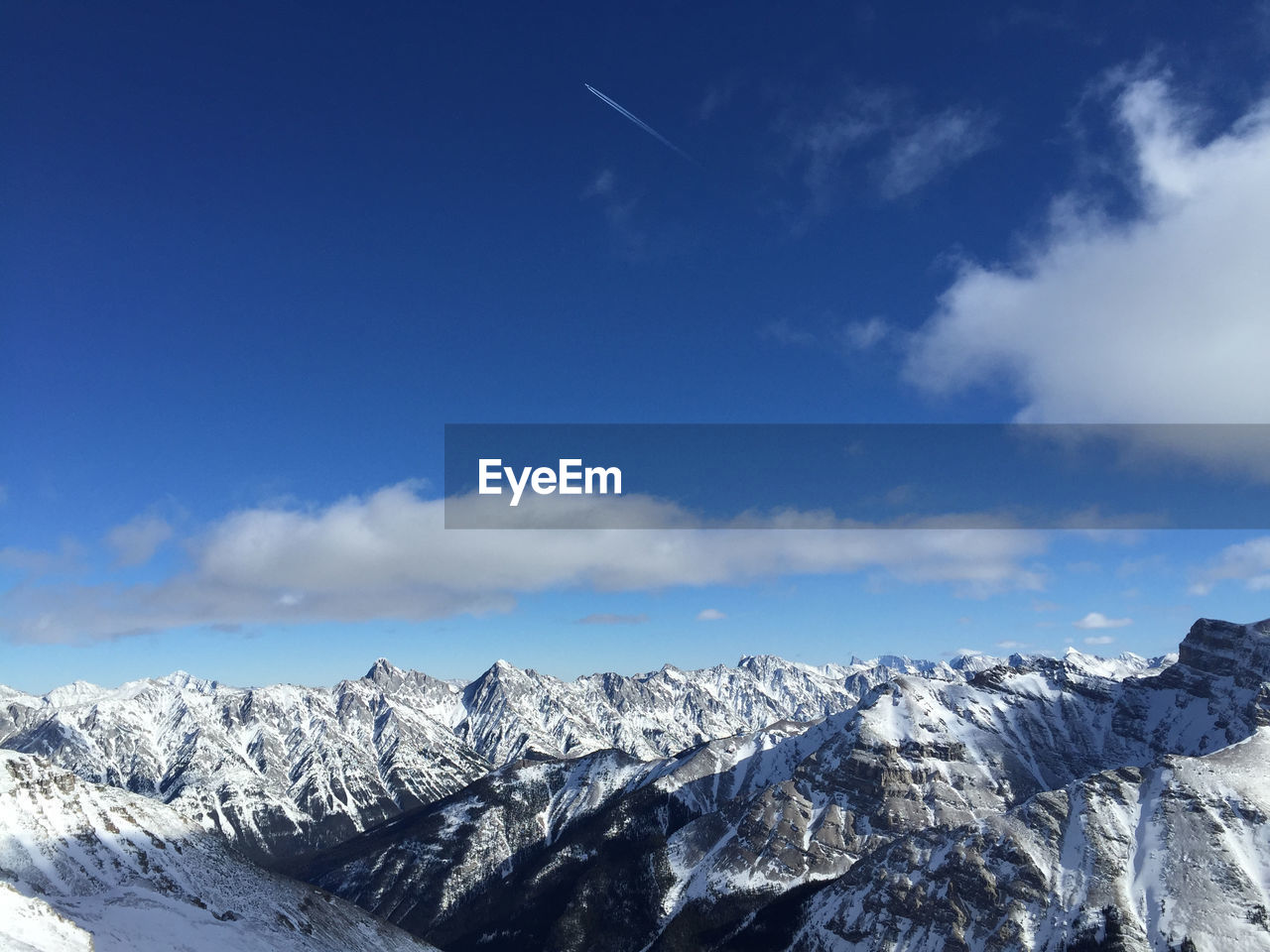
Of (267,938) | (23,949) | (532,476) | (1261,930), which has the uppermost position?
(532,476)

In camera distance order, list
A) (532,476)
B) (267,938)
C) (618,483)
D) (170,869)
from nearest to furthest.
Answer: (532,476) → (618,483) → (267,938) → (170,869)

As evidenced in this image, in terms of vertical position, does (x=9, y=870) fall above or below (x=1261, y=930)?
above

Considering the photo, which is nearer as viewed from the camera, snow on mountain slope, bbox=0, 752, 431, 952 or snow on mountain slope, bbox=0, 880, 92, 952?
snow on mountain slope, bbox=0, 880, 92, 952

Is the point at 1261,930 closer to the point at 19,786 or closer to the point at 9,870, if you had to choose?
the point at 9,870

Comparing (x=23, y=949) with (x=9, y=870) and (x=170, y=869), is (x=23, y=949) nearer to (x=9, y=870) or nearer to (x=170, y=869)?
(x=9, y=870)

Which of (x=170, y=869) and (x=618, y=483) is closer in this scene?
(x=618, y=483)

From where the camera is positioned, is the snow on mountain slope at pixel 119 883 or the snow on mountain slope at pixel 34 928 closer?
the snow on mountain slope at pixel 34 928

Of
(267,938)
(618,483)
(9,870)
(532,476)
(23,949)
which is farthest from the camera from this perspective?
(267,938)

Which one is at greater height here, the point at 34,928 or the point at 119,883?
the point at 119,883

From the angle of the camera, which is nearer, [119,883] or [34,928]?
[34,928]

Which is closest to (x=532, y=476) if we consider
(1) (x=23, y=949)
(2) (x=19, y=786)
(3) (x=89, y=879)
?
(1) (x=23, y=949)

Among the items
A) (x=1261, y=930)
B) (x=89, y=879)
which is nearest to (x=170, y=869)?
(x=89, y=879)
